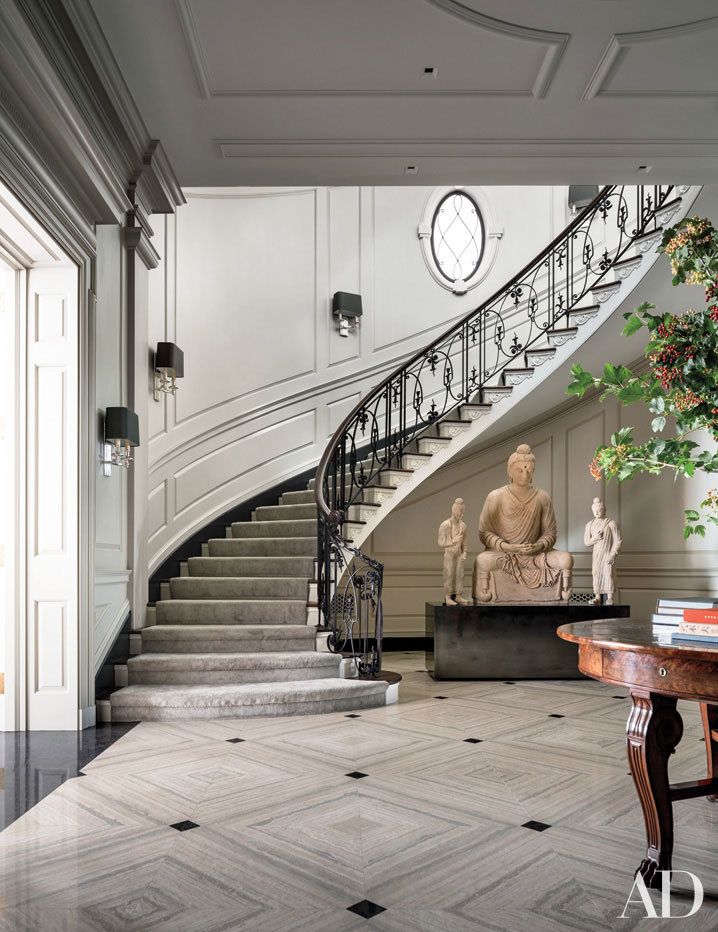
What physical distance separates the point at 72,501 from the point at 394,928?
10.5ft

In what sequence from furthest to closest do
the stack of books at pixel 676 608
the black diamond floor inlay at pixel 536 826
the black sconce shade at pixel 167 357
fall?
the black sconce shade at pixel 167 357
the black diamond floor inlay at pixel 536 826
the stack of books at pixel 676 608

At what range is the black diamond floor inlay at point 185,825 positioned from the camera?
302cm

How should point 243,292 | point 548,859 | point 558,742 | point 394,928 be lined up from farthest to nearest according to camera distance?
point 243,292 → point 558,742 → point 548,859 → point 394,928

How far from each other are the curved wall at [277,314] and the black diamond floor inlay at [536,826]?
4.31 m

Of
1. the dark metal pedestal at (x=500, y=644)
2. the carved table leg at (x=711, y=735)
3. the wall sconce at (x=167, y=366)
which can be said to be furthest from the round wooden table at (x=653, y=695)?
the wall sconce at (x=167, y=366)

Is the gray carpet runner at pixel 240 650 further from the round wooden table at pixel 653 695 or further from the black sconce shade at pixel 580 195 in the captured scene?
the black sconce shade at pixel 580 195

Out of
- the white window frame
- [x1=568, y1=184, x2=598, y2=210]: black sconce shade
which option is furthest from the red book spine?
[x1=568, y1=184, x2=598, y2=210]: black sconce shade

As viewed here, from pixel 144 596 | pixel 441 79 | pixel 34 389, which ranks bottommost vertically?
pixel 144 596

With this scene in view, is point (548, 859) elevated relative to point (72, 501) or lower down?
lower down

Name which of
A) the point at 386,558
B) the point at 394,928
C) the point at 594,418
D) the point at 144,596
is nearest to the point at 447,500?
the point at 386,558

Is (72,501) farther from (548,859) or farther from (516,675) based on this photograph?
(516,675)

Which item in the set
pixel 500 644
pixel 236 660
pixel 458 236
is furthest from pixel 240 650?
pixel 458 236

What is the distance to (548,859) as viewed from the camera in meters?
2.72

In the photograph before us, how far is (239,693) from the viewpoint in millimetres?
5062
